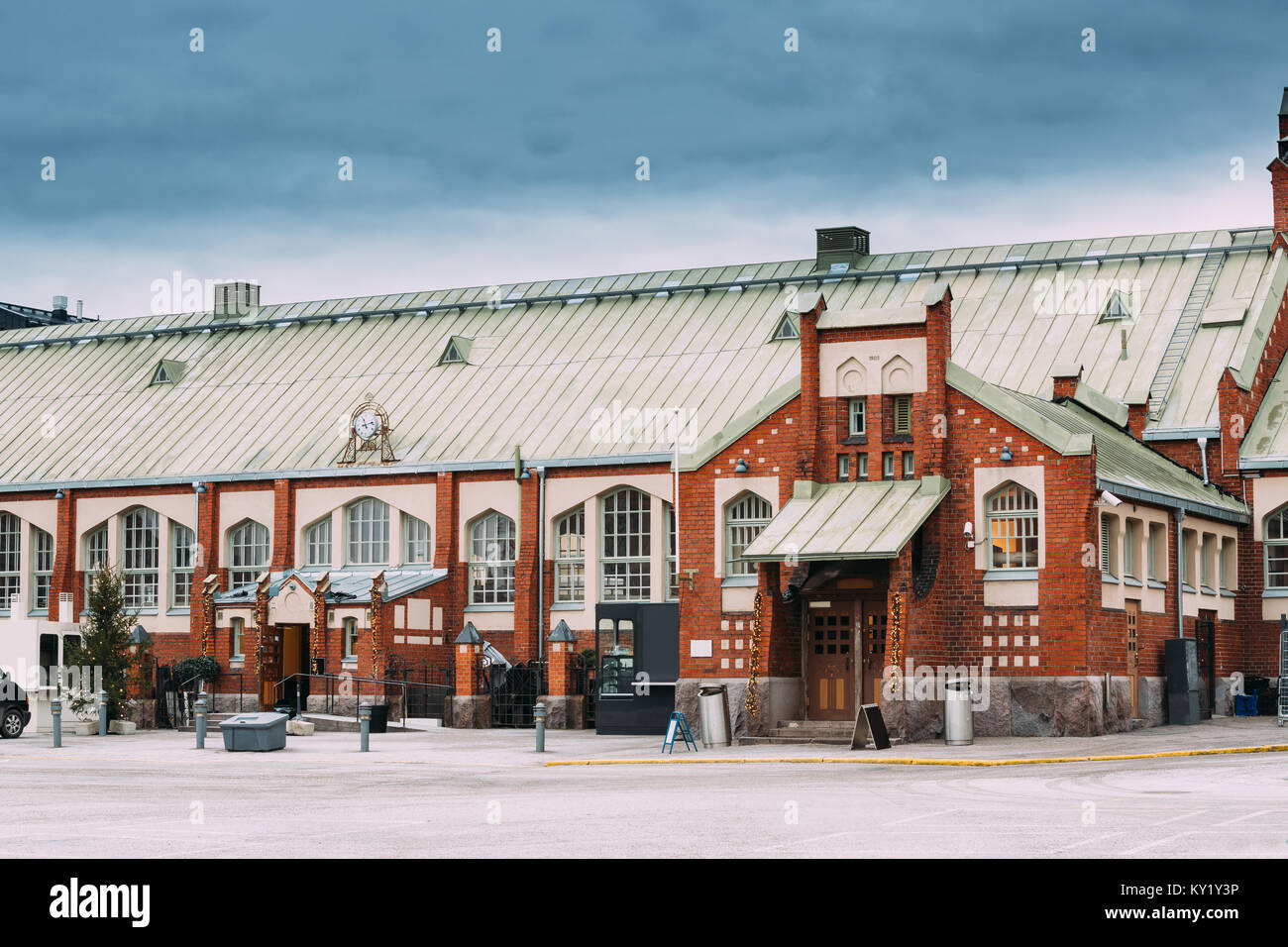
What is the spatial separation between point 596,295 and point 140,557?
55.6 feet

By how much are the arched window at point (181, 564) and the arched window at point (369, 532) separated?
5526 mm

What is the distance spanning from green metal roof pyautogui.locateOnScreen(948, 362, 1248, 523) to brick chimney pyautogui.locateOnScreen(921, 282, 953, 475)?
31 cm

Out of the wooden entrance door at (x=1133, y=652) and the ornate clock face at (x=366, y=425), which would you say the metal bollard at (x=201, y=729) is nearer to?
the ornate clock face at (x=366, y=425)

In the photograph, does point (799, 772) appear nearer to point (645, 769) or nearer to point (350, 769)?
point (645, 769)

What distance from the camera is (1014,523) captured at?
37.3 metres

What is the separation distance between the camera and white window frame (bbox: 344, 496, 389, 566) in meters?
53.6

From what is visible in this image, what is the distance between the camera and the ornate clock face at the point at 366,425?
5431 cm

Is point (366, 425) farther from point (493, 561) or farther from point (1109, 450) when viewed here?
point (1109, 450)

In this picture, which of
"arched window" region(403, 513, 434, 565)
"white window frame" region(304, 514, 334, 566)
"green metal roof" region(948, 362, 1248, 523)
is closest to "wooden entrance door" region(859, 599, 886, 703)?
"green metal roof" region(948, 362, 1248, 523)

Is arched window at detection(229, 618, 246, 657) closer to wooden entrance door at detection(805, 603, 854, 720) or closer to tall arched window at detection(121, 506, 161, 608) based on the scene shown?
tall arched window at detection(121, 506, 161, 608)

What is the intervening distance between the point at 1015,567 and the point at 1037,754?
6.33m

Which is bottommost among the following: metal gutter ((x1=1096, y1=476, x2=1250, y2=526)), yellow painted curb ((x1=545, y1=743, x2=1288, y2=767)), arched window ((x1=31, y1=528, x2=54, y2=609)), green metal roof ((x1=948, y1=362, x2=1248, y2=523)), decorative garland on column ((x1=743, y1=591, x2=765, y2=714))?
yellow painted curb ((x1=545, y1=743, x2=1288, y2=767))

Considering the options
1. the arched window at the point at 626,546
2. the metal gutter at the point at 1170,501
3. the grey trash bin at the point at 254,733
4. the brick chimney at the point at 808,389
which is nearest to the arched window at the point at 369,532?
the arched window at the point at 626,546
